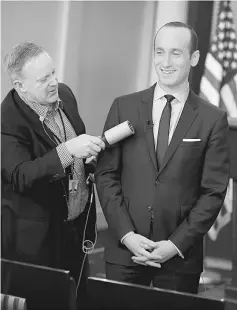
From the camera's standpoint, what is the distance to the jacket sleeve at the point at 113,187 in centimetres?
252

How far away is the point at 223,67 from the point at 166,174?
1734mm

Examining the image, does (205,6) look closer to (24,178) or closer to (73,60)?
(73,60)

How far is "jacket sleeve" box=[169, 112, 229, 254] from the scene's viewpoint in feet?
7.98

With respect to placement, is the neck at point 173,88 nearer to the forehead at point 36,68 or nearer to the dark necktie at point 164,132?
the dark necktie at point 164,132

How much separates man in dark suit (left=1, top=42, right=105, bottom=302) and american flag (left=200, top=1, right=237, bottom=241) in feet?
4.57

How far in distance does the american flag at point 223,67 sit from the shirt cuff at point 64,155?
5.29 ft

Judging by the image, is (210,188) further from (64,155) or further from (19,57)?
(19,57)

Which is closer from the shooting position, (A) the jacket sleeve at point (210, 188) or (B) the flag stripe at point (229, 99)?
(A) the jacket sleeve at point (210, 188)

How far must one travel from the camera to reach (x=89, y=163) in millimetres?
2760

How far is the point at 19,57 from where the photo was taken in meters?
2.65

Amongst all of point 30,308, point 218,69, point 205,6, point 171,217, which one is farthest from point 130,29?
point 30,308

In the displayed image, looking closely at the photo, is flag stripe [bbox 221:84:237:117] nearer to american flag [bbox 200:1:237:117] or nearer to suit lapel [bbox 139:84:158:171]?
american flag [bbox 200:1:237:117]

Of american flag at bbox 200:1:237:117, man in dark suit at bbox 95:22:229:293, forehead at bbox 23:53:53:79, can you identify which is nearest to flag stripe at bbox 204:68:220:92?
american flag at bbox 200:1:237:117

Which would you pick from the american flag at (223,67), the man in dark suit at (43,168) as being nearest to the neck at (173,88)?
the man in dark suit at (43,168)
